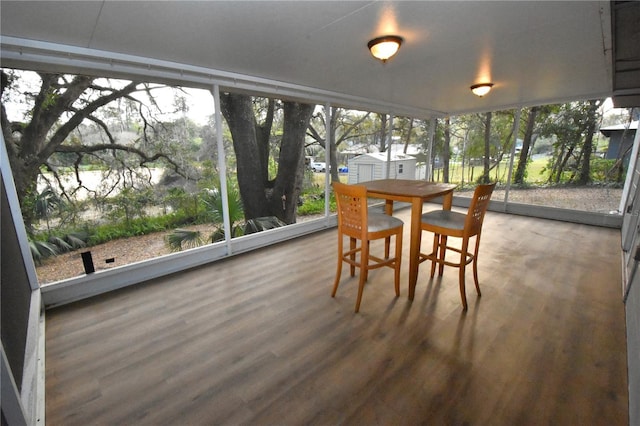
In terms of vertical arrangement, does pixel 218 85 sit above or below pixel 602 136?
above

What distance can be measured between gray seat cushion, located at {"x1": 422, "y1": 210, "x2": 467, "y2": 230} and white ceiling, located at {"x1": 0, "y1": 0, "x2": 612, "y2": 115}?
1.40 meters

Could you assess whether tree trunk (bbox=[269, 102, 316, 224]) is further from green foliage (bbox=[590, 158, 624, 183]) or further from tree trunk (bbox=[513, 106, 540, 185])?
green foliage (bbox=[590, 158, 624, 183])

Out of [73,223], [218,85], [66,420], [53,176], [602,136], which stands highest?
[218,85]

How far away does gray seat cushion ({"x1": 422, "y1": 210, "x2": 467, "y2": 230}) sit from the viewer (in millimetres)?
2225

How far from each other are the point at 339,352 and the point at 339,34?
220 cm

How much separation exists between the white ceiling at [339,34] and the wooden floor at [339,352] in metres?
2.05

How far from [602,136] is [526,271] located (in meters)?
3.85

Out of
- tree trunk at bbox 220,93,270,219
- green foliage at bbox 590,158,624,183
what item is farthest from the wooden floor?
green foliage at bbox 590,158,624,183

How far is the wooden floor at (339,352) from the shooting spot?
1.31 m

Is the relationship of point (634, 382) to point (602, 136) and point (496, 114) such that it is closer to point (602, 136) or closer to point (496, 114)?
point (602, 136)

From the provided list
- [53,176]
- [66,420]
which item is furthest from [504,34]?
Result: [53,176]

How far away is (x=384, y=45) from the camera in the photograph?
6.41 feet

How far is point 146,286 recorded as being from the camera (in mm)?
2527

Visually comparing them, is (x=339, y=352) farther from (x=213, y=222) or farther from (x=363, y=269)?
(x=213, y=222)
